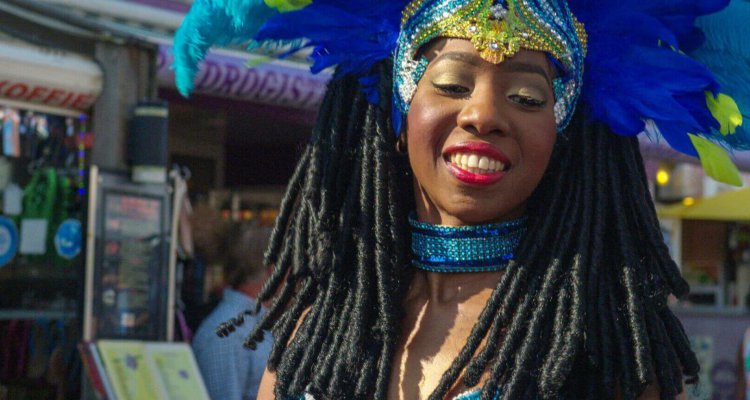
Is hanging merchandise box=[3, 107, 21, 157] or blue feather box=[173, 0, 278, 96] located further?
hanging merchandise box=[3, 107, 21, 157]

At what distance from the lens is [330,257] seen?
6.97ft

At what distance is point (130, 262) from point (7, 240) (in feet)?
2.26

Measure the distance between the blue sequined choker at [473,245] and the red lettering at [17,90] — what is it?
298 centimetres

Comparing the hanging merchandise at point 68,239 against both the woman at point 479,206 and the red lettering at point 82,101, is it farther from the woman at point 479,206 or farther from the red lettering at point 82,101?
the woman at point 479,206

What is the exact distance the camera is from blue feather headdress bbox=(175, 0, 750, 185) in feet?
6.47

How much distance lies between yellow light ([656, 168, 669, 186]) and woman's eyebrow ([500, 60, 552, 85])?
7.16 meters

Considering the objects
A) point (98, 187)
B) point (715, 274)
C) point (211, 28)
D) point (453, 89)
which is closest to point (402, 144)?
point (453, 89)

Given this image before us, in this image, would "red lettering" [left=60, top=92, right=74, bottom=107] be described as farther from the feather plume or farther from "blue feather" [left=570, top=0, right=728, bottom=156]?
"blue feather" [left=570, top=0, right=728, bottom=156]

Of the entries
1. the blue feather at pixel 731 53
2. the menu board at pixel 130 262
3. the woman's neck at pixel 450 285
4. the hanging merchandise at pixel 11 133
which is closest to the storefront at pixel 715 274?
the menu board at pixel 130 262

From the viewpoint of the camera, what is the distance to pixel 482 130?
192cm

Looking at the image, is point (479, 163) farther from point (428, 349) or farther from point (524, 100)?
point (428, 349)

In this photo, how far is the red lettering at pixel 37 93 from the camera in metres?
4.68

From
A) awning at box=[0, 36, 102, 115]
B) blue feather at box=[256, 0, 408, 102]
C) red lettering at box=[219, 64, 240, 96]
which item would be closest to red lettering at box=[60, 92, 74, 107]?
awning at box=[0, 36, 102, 115]

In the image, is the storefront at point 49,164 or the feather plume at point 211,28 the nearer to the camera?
the feather plume at point 211,28
